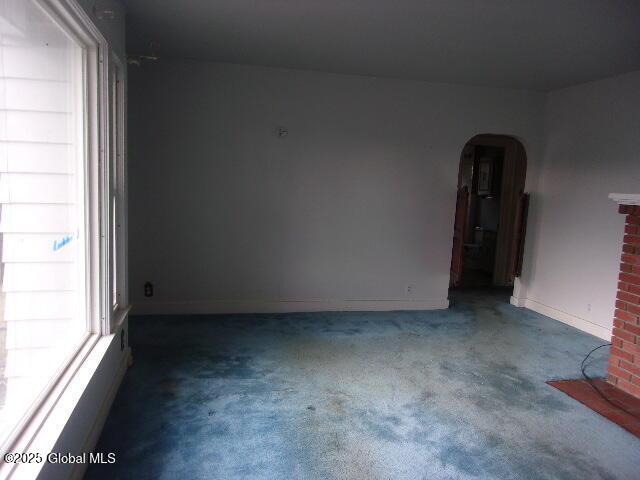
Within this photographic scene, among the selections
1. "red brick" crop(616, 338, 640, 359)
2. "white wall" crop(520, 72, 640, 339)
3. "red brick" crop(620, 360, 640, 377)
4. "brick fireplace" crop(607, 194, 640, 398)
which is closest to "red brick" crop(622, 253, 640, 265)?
"brick fireplace" crop(607, 194, 640, 398)

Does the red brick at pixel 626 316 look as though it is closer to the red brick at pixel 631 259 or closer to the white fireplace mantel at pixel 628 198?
the red brick at pixel 631 259

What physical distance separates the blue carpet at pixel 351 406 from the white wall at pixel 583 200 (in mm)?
590

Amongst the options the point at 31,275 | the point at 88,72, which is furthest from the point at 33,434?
the point at 88,72

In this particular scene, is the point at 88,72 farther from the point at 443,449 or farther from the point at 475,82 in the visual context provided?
the point at 475,82

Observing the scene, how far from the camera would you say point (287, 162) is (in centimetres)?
478

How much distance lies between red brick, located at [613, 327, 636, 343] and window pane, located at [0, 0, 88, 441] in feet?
12.4

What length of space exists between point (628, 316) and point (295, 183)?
3.22 metres

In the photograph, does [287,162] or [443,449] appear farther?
[287,162]

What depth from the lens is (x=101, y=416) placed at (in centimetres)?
250

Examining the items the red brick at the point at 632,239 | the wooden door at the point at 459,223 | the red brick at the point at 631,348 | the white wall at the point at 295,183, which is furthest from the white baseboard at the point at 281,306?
the red brick at the point at 632,239

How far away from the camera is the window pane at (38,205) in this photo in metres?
1.58

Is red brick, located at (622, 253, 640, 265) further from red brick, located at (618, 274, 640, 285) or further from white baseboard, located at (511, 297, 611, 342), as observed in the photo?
white baseboard, located at (511, 297, 611, 342)

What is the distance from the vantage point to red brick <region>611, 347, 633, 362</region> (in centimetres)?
331

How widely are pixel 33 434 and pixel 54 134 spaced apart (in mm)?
1349
